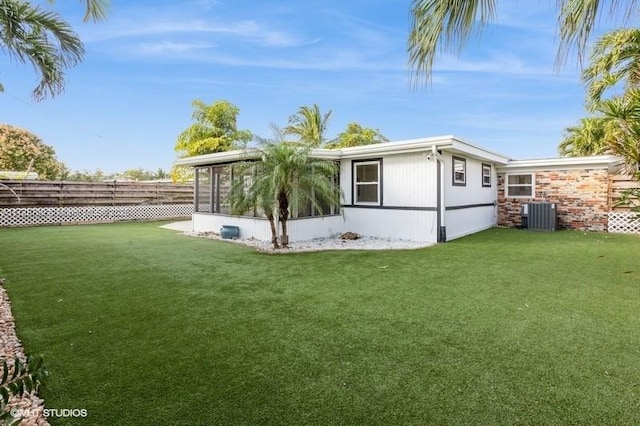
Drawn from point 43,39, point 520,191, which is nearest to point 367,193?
point 520,191

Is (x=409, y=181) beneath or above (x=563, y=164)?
beneath

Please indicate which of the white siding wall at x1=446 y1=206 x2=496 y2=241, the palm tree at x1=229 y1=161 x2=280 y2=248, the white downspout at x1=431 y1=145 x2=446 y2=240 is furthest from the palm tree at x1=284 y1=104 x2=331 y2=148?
the palm tree at x1=229 y1=161 x2=280 y2=248

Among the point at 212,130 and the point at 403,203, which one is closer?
the point at 403,203

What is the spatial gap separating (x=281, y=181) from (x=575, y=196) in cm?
1009

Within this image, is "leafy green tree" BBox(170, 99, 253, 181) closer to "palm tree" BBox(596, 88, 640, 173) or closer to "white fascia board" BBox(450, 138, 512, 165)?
"white fascia board" BBox(450, 138, 512, 165)

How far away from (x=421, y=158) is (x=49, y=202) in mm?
14160

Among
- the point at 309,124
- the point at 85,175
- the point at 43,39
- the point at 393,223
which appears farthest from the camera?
the point at 85,175

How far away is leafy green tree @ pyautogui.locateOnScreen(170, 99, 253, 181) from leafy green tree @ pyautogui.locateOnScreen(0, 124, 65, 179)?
1048 cm

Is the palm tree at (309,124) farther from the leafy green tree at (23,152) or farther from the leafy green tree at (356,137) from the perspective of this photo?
the leafy green tree at (23,152)

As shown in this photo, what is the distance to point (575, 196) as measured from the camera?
11.9 metres

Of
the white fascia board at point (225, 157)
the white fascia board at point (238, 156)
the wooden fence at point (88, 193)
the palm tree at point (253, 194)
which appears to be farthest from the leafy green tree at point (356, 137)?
the palm tree at point (253, 194)

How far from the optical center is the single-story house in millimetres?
Answer: 9445

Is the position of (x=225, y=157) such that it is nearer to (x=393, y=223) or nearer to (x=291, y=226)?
(x=291, y=226)

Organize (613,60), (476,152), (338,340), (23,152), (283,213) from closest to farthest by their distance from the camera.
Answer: (338,340) → (283,213) → (613,60) → (476,152) → (23,152)
